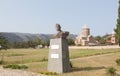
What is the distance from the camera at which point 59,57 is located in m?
20.5

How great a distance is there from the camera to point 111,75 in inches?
702

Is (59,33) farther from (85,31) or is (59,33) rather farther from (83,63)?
(85,31)

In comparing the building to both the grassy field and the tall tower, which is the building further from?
the grassy field

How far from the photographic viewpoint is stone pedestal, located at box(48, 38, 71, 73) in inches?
802

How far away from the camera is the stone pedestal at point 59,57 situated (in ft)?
66.8

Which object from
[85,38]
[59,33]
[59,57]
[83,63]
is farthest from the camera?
[85,38]

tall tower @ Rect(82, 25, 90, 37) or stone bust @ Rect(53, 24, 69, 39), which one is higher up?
tall tower @ Rect(82, 25, 90, 37)

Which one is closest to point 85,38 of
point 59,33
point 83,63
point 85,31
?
point 85,31

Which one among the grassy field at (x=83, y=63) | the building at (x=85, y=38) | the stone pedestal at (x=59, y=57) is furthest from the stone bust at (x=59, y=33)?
the building at (x=85, y=38)

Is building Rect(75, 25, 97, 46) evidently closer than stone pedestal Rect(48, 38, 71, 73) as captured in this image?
No

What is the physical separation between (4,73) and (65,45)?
473cm

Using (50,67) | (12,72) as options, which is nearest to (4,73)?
(12,72)

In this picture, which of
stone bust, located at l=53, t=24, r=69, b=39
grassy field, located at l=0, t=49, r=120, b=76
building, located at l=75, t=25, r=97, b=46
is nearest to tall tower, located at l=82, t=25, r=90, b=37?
building, located at l=75, t=25, r=97, b=46

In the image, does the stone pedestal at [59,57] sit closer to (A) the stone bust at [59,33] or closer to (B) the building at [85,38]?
(A) the stone bust at [59,33]
